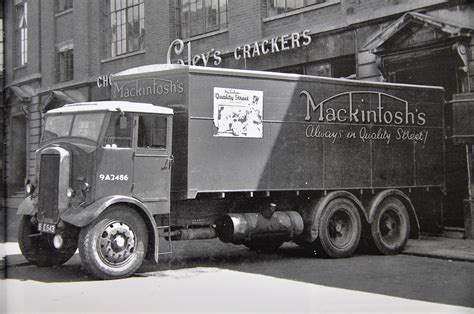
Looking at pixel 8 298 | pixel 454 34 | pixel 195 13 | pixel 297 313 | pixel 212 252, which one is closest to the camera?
pixel 297 313

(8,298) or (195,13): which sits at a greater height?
(195,13)

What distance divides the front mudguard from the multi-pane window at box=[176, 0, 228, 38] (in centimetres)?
1031

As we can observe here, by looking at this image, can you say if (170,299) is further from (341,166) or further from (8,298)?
(341,166)

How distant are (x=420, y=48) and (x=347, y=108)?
3.54m

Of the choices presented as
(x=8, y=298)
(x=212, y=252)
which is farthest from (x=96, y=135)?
(x=212, y=252)

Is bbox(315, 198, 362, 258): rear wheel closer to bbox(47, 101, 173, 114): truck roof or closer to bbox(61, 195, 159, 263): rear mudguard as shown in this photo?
bbox(61, 195, 159, 263): rear mudguard

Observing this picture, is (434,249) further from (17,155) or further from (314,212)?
(17,155)

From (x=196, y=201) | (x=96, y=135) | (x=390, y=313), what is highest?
(x=96, y=135)

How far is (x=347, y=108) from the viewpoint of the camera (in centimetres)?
1126

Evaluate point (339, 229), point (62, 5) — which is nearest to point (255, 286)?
point (339, 229)

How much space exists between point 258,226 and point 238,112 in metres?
1.87

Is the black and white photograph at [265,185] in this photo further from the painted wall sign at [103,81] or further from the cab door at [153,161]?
the painted wall sign at [103,81]

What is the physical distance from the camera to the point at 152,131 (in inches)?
373

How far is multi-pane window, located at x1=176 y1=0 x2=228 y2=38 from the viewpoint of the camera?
19047 millimetres
